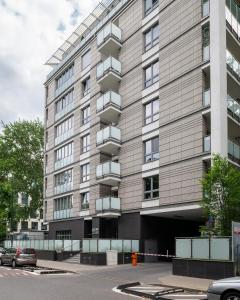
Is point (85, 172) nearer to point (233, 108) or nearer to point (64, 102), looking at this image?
point (64, 102)

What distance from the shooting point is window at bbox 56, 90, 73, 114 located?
1904 inches

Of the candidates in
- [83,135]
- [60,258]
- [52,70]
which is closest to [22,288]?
[60,258]

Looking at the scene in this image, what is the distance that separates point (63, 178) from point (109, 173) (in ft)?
38.8

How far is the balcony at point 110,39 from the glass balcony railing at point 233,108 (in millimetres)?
12837

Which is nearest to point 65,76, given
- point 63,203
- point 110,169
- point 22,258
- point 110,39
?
point 110,39

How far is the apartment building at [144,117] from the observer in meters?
30.2

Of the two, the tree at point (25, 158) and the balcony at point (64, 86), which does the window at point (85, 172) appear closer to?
the balcony at point (64, 86)

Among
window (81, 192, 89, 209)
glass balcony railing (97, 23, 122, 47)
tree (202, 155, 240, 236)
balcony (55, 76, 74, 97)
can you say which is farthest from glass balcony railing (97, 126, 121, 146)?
tree (202, 155, 240, 236)

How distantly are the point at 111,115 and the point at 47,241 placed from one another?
1263 centimetres

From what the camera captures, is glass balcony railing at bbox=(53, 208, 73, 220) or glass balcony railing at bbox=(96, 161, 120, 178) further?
glass balcony railing at bbox=(53, 208, 73, 220)

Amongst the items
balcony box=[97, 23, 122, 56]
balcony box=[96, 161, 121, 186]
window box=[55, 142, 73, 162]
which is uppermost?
balcony box=[97, 23, 122, 56]

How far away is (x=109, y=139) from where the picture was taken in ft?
124

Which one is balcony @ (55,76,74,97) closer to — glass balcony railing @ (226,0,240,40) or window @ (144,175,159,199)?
window @ (144,175,159,199)

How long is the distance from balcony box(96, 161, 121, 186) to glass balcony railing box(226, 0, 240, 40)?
1346cm
